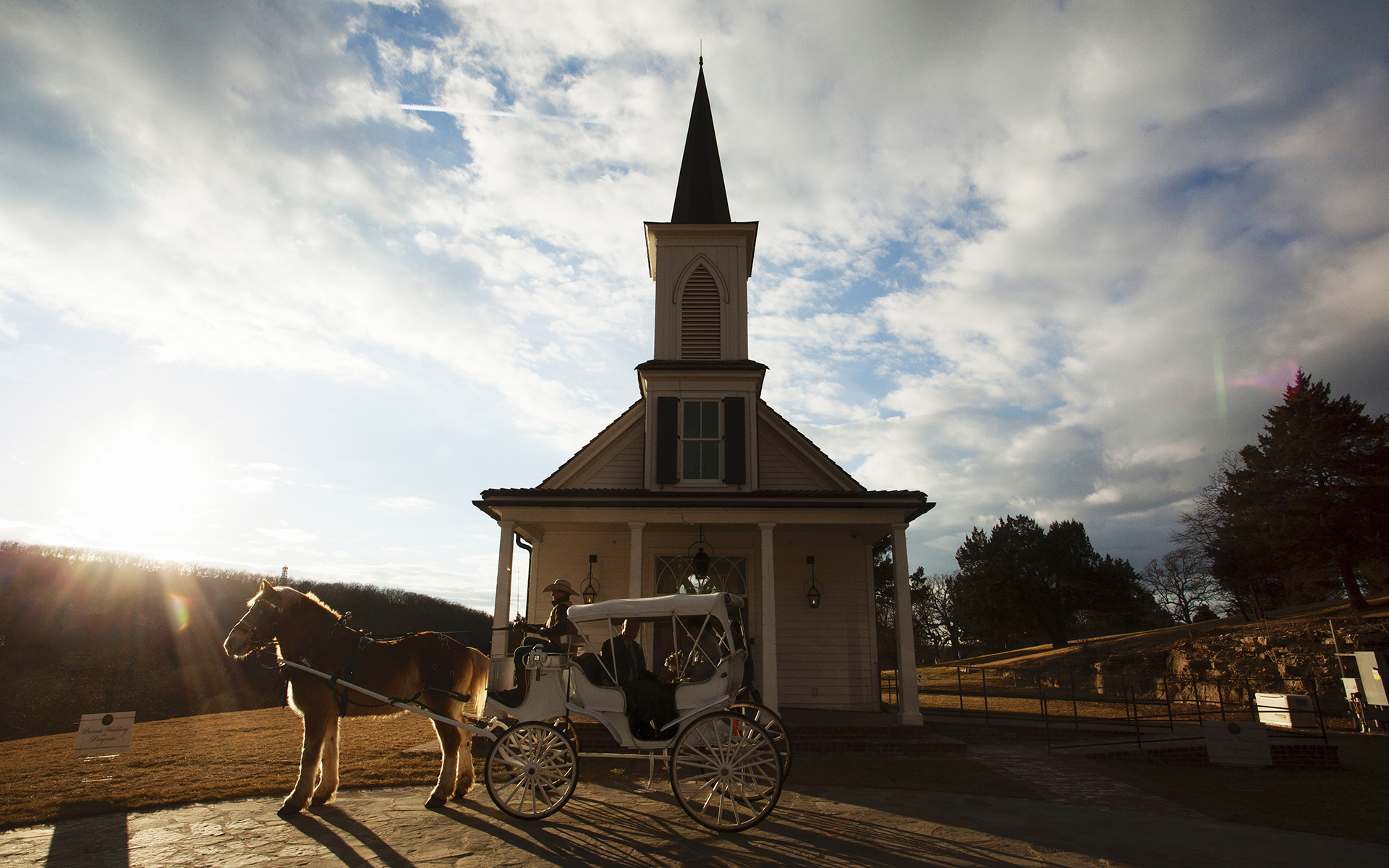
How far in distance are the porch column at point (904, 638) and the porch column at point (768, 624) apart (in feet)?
6.99

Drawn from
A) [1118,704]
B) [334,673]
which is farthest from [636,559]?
[1118,704]

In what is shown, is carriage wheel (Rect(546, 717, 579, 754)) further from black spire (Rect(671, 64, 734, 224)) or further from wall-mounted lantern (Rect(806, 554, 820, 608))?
black spire (Rect(671, 64, 734, 224))

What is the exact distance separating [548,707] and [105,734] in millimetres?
5801

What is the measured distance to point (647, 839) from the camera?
212 inches

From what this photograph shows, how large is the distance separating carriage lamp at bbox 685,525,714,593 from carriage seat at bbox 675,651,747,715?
773 cm

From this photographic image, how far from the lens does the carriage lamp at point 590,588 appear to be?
13.9 meters

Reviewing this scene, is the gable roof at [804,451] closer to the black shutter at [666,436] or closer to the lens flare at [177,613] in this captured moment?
the black shutter at [666,436]

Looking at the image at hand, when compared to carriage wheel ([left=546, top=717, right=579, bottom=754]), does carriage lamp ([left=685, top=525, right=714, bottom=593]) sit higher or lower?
higher

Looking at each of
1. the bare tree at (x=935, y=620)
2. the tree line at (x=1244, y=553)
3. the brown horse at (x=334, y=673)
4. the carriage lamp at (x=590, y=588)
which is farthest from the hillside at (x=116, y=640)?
the bare tree at (x=935, y=620)

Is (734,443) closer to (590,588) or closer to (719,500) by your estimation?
(719,500)

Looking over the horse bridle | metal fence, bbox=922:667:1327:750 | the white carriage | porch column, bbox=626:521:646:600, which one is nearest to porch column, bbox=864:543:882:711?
metal fence, bbox=922:667:1327:750

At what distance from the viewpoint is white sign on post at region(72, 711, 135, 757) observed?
758 cm

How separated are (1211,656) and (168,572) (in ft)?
160

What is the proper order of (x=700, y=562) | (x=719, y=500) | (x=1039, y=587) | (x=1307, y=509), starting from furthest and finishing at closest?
(x=1039, y=587) < (x=1307, y=509) < (x=700, y=562) < (x=719, y=500)
